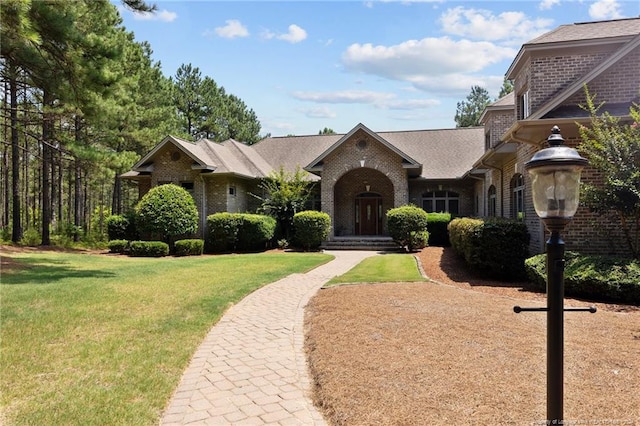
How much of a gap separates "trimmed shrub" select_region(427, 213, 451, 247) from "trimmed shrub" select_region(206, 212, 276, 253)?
24.9ft

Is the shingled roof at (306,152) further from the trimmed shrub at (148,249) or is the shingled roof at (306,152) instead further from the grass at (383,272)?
the grass at (383,272)

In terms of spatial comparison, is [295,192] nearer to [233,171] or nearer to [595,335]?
[233,171]

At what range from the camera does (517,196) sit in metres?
13.9

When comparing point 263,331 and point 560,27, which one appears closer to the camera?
point 263,331

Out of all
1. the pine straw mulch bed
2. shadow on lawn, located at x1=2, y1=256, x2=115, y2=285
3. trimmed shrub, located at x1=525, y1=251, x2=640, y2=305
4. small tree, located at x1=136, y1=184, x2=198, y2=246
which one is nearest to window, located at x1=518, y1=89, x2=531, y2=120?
trimmed shrub, located at x1=525, y1=251, x2=640, y2=305

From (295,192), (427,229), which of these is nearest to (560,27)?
(427,229)

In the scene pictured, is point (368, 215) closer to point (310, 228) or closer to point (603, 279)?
point (310, 228)

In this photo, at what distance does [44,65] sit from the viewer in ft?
38.5

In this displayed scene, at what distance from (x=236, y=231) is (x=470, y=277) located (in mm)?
11519

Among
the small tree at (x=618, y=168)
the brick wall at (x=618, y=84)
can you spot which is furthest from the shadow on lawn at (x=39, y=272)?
the brick wall at (x=618, y=84)

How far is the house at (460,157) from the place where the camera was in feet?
34.2

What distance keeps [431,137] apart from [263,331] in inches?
904

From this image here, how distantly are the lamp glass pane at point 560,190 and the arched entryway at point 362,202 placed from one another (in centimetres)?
2150

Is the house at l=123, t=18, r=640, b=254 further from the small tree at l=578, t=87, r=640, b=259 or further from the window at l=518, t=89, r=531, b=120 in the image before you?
the small tree at l=578, t=87, r=640, b=259
